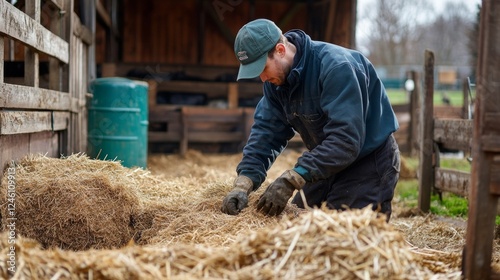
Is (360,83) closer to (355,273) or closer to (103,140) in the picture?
(355,273)

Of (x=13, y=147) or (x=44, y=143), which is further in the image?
(x=44, y=143)

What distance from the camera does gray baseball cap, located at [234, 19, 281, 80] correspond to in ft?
13.3

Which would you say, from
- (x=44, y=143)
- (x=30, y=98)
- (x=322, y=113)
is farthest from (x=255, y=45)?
(x=44, y=143)

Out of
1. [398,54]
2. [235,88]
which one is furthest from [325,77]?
[398,54]

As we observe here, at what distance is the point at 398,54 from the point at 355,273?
43.4 meters

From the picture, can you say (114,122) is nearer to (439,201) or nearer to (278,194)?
(439,201)

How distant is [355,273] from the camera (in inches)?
102

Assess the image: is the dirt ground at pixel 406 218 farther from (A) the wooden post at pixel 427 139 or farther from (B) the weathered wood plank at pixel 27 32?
(B) the weathered wood plank at pixel 27 32

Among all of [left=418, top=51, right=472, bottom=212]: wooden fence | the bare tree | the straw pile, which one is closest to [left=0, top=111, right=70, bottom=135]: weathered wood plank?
the straw pile

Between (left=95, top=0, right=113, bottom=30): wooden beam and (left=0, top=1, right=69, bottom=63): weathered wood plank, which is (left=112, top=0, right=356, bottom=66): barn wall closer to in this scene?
(left=95, top=0, right=113, bottom=30): wooden beam

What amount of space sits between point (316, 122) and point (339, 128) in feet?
1.72

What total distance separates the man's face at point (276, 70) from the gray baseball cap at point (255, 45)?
106 mm

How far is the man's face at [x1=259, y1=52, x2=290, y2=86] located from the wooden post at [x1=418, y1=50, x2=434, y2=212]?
3.42m

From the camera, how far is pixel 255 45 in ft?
13.3
